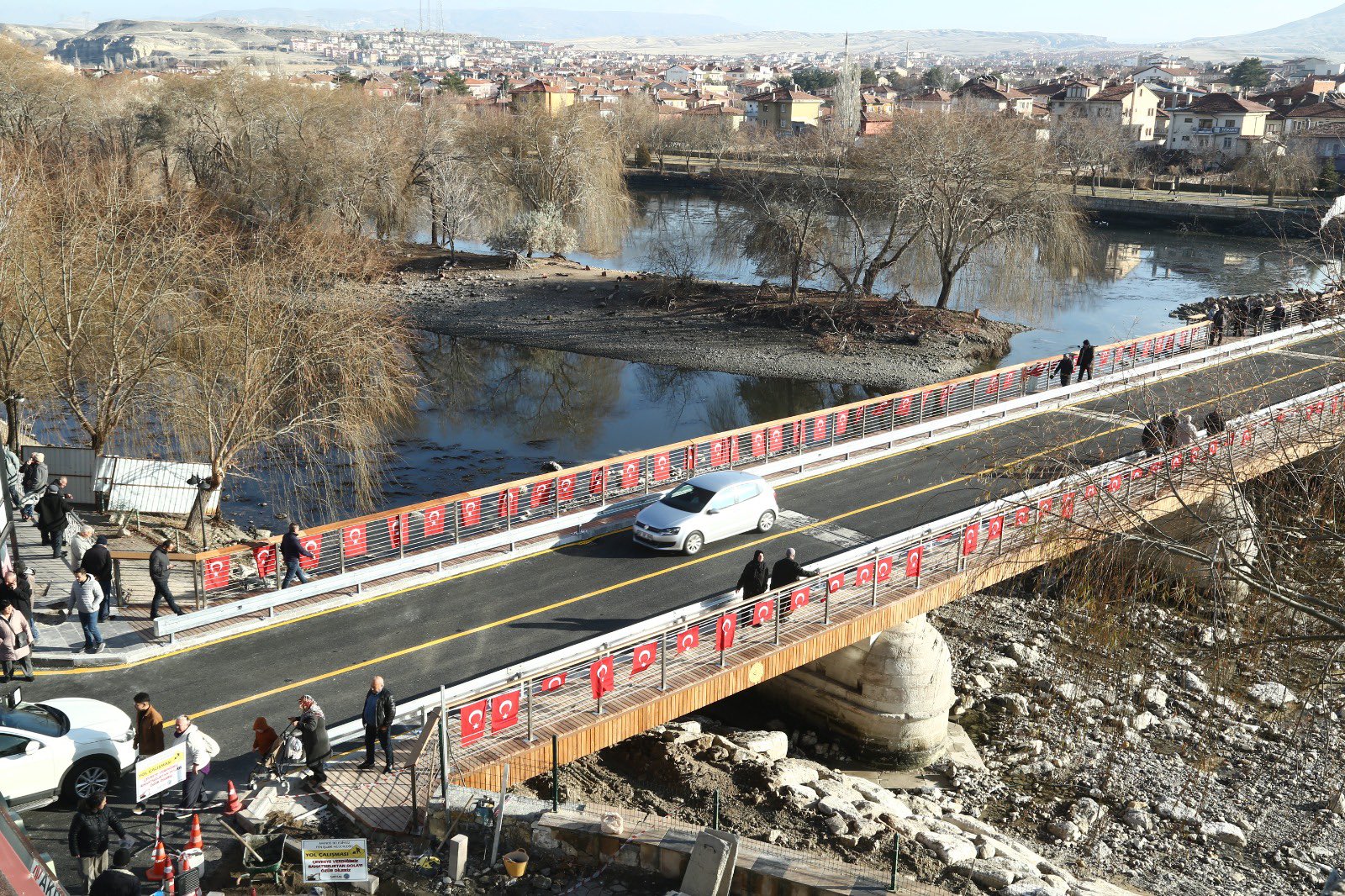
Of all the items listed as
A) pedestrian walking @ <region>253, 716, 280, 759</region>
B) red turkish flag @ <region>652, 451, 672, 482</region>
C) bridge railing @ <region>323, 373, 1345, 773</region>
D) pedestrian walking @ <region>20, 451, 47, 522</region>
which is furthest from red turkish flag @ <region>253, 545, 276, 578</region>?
red turkish flag @ <region>652, 451, 672, 482</region>

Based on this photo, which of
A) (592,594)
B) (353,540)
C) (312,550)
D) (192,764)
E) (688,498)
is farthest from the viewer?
(688,498)

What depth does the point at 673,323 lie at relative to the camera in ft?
168

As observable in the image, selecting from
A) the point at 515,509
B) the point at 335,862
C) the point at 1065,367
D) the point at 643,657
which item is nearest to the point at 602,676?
the point at 643,657

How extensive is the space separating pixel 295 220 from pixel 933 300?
92.7ft

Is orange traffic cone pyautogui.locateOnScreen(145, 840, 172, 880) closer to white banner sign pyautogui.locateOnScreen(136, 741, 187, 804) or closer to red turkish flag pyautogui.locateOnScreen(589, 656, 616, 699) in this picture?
white banner sign pyautogui.locateOnScreen(136, 741, 187, 804)

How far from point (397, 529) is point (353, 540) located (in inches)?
30.6

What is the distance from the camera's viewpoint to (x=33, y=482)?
69.4 ft

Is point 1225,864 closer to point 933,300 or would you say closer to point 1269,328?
point 1269,328

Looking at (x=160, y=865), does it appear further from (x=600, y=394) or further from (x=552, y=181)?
(x=552, y=181)

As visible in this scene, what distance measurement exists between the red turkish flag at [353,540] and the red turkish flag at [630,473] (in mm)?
5305

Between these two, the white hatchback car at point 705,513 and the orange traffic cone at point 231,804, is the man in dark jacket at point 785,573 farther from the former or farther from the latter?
the orange traffic cone at point 231,804

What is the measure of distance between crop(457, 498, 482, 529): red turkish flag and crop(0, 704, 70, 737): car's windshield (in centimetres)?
804

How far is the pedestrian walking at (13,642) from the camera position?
14039 millimetres

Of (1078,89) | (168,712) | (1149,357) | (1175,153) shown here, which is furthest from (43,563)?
(1078,89)
